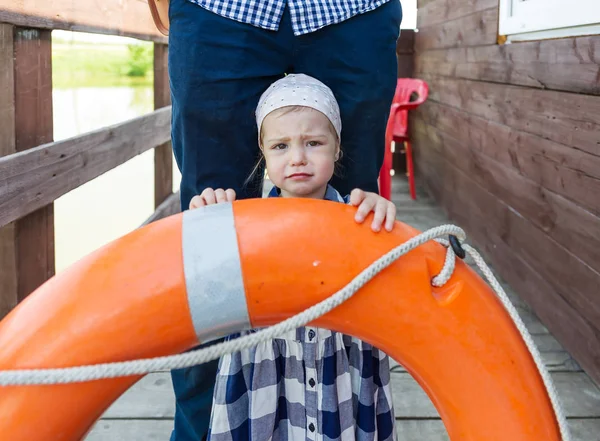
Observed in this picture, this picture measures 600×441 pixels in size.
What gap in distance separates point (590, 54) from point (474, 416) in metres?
1.24

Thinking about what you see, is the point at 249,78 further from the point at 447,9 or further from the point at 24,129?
the point at 447,9

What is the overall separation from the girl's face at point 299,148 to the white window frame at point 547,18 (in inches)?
41.5

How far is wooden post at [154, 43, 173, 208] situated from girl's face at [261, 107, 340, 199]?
7.63 feet

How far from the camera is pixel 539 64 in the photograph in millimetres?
2156

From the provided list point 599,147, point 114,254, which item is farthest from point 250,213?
point 599,147

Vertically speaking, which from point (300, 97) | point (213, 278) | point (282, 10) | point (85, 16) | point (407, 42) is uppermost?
point (407, 42)

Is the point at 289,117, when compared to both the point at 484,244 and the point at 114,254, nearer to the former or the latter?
the point at 114,254

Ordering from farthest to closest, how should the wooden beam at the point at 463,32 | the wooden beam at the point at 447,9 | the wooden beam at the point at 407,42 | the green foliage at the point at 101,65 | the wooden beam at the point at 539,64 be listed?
the green foliage at the point at 101,65 → the wooden beam at the point at 407,42 → the wooden beam at the point at 447,9 → the wooden beam at the point at 463,32 → the wooden beam at the point at 539,64

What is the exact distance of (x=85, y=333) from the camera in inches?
31.6

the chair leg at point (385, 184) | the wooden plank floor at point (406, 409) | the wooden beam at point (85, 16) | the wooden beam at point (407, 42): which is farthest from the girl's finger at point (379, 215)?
the wooden beam at point (407, 42)

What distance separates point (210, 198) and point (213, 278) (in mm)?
248

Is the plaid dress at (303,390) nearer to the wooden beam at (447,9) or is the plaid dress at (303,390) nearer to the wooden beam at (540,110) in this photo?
the wooden beam at (540,110)

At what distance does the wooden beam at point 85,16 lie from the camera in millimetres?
1494

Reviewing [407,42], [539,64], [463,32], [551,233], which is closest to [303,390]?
[551,233]
